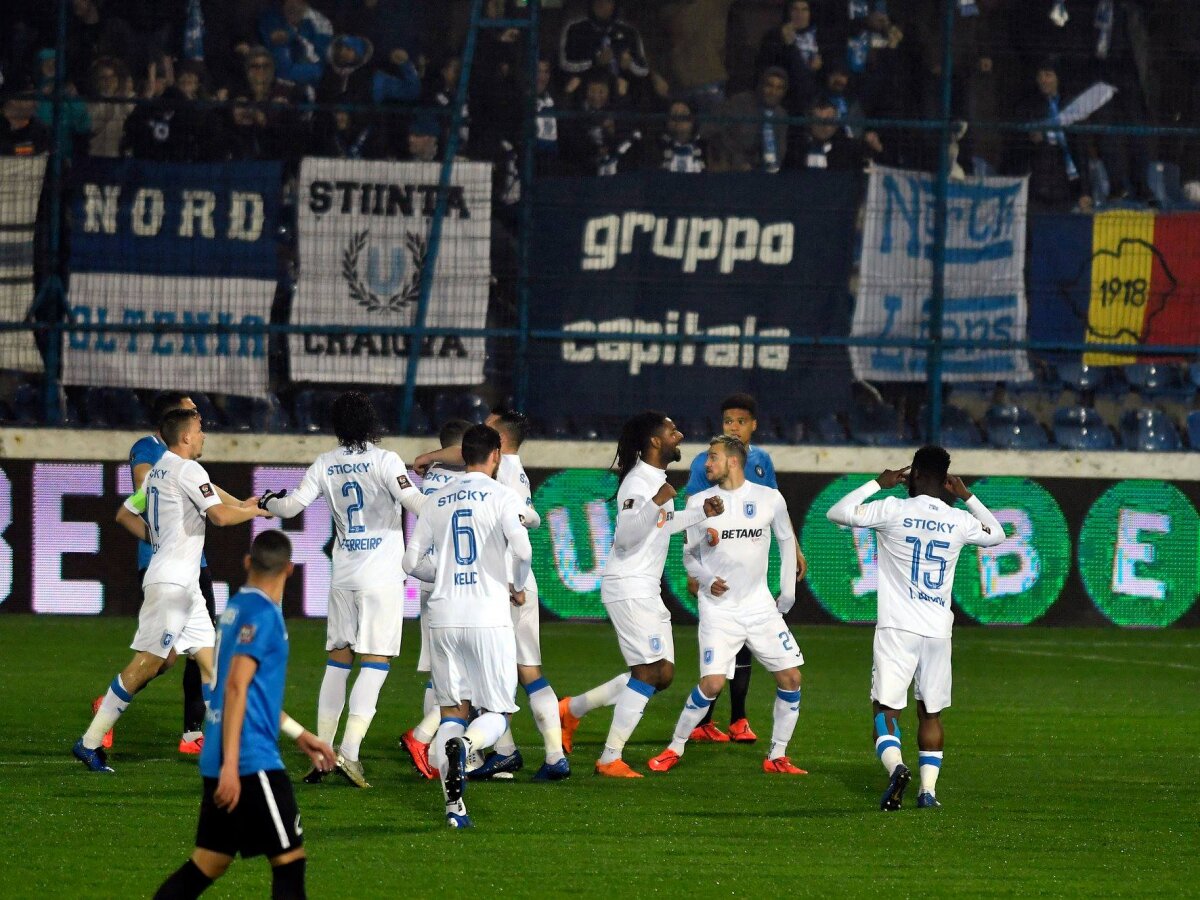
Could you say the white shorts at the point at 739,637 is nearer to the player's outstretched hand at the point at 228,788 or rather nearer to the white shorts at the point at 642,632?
the white shorts at the point at 642,632

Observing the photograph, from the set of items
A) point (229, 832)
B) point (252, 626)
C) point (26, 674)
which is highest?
point (252, 626)

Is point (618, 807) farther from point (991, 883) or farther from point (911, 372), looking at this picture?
point (911, 372)

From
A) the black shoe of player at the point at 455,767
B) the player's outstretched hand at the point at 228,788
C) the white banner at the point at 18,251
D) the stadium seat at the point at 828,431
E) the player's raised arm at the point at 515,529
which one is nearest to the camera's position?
the player's outstretched hand at the point at 228,788

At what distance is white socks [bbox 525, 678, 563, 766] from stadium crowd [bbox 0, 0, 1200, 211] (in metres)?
9.81

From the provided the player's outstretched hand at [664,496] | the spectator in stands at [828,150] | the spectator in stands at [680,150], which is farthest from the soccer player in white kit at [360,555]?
the spectator in stands at [828,150]

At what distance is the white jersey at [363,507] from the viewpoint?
31.6ft

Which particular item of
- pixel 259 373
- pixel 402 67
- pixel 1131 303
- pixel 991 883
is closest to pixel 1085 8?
pixel 1131 303

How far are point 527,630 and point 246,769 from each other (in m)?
4.44

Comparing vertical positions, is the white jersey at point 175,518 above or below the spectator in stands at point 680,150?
below

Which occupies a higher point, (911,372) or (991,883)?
(911,372)

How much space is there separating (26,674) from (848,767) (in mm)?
6546

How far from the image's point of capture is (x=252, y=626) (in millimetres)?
5840

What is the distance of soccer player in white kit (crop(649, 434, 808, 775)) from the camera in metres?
10.0

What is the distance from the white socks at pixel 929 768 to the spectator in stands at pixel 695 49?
38.2ft
